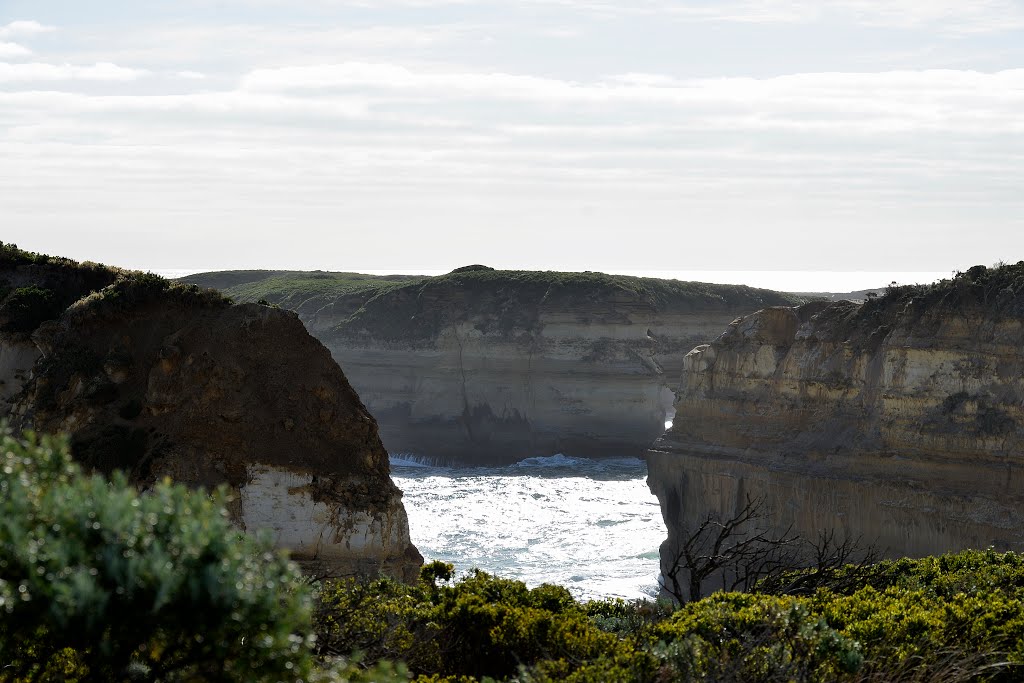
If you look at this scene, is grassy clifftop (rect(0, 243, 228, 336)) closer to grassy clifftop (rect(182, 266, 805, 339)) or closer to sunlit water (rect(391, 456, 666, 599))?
sunlit water (rect(391, 456, 666, 599))

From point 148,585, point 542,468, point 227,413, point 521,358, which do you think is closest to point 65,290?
point 227,413

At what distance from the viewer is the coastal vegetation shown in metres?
5.53

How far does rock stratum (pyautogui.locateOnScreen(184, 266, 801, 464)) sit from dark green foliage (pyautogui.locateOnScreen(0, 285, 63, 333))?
157 feet

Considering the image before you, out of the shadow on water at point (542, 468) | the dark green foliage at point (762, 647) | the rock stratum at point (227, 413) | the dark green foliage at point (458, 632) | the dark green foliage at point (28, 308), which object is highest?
the dark green foliage at point (28, 308)

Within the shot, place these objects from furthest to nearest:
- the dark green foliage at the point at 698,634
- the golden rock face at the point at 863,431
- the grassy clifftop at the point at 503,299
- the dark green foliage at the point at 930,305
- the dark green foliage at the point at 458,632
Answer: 1. the grassy clifftop at the point at 503,299
2. the dark green foliage at the point at 930,305
3. the golden rock face at the point at 863,431
4. the dark green foliage at the point at 458,632
5. the dark green foliage at the point at 698,634

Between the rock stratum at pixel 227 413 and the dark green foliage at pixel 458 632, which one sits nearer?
the dark green foliage at pixel 458 632

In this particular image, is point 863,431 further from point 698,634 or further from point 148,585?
point 148,585

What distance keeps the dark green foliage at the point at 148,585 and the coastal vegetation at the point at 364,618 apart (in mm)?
10

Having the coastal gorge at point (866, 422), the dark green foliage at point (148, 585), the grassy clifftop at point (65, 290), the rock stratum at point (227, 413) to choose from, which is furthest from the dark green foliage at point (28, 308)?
the dark green foliage at point (148, 585)

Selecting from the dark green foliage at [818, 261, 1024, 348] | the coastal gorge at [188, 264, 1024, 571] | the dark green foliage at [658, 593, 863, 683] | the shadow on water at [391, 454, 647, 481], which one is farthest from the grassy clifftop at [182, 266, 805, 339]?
the dark green foliage at [658, 593, 863, 683]

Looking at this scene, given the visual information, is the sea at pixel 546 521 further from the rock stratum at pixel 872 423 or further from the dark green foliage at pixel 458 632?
the dark green foliage at pixel 458 632

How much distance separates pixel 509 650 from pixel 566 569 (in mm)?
27731

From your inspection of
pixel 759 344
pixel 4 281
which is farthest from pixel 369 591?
pixel 759 344

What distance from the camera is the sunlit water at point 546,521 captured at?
40.0 metres
